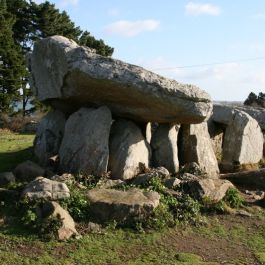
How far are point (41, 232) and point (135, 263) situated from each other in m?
1.97

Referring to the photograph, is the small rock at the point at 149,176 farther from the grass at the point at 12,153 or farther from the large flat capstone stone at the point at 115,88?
the grass at the point at 12,153

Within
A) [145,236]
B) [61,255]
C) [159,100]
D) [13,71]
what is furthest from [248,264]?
[13,71]

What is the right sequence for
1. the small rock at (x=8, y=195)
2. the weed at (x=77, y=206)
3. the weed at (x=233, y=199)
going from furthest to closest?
the weed at (x=233, y=199)
the small rock at (x=8, y=195)
the weed at (x=77, y=206)

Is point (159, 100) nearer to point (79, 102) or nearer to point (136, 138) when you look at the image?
point (136, 138)

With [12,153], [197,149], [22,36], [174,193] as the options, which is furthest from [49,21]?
[174,193]

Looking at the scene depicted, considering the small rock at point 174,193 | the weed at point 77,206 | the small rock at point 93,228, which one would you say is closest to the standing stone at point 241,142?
the small rock at point 174,193

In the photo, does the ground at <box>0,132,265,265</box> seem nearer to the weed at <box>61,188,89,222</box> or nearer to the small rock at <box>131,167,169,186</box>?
the weed at <box>61,188,89,222</box>

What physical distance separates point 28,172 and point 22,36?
34.0m

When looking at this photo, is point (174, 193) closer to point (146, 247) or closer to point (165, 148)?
point (146, 247)

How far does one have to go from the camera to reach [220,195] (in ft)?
40.3

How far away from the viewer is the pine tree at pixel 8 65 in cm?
3841

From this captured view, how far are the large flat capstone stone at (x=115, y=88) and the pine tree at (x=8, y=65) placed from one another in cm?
2458

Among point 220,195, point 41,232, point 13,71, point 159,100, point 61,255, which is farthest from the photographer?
point 13,71

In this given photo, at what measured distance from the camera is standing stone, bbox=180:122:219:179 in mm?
15125
